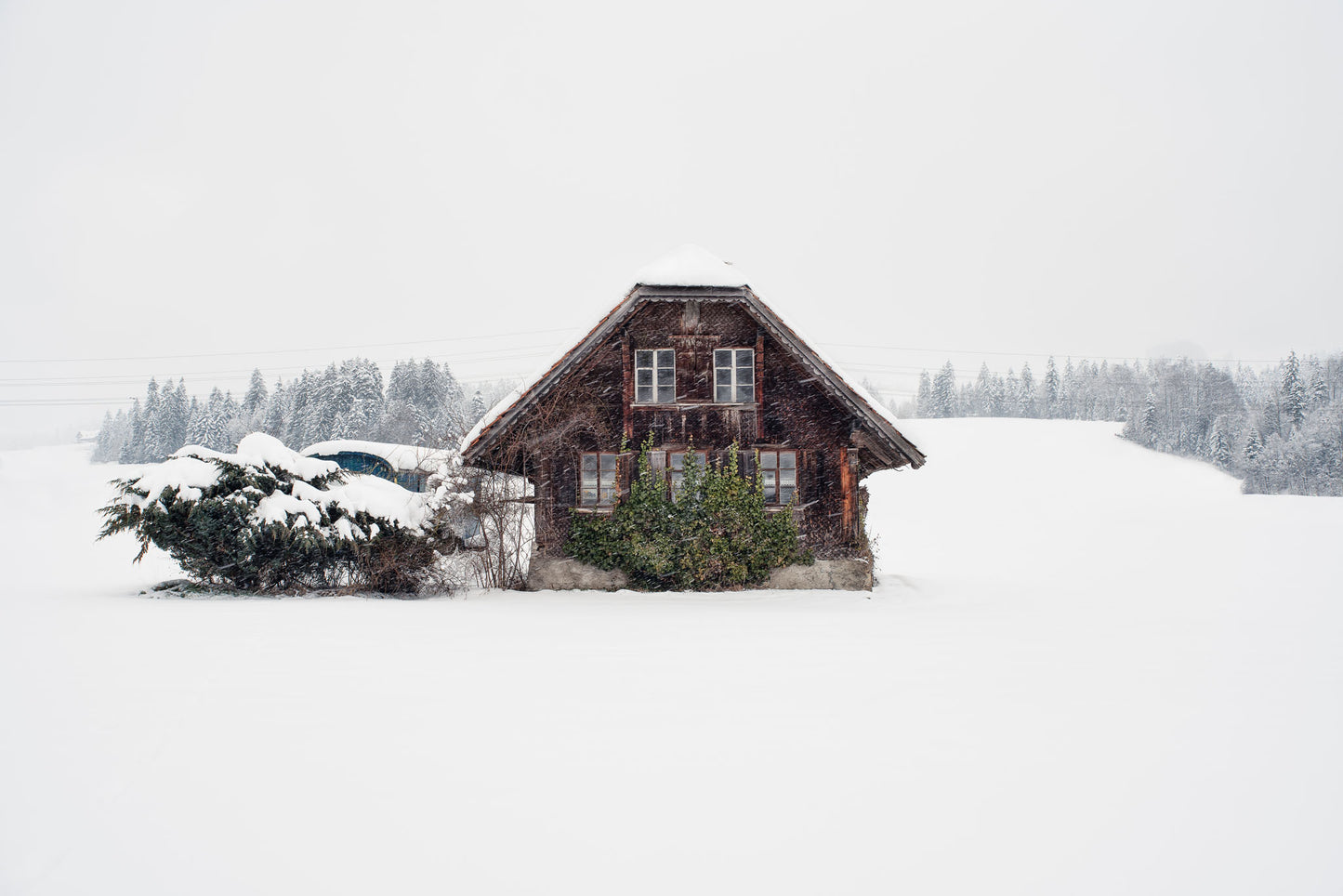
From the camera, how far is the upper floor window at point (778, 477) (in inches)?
672

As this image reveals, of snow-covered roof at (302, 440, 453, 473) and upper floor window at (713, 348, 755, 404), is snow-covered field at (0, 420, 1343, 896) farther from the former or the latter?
snow-covered roof at (302, 440, 453, 473)

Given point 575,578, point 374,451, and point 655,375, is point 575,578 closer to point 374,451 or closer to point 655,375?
point 655,375

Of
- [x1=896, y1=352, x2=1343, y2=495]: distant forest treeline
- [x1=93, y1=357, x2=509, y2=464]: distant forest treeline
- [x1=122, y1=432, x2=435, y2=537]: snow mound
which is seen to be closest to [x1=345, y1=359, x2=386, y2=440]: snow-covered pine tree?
[x1=93, y1=357, x2=509, y2=464]: distant forest treeline

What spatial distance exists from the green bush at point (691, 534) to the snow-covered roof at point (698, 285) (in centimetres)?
279

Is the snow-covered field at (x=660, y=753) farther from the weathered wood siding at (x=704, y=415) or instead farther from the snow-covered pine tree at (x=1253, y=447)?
the snow-covered pine tree at (x=1253, y=447)

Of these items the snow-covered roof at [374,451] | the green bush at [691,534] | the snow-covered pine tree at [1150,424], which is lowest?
the green bush at [691,534]

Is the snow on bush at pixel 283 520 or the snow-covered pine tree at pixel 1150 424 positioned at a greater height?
the snow-covered pine tree at pixel 1150 424

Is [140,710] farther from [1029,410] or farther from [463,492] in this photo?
[1029,410]

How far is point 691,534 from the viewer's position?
1600cm

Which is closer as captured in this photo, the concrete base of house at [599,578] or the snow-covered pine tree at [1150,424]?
the concrete base of house at [599,578]

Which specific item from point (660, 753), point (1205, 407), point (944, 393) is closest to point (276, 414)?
point (660, 753)

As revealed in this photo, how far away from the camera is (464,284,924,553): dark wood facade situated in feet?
55.0

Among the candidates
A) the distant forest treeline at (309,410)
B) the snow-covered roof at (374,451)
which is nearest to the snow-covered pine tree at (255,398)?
the distant forest treeline at (309,410)

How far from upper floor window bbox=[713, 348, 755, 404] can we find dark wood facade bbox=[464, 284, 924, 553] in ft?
0.16
